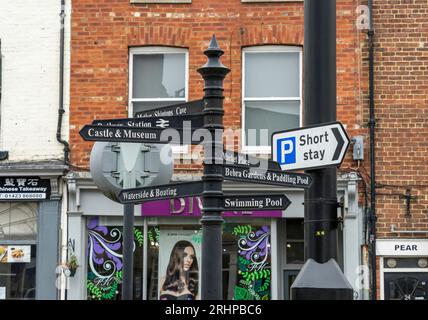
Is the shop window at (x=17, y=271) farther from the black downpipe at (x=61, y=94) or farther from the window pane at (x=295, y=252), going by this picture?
the window pane at (x=295, y=252)

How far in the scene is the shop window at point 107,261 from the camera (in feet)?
46.3

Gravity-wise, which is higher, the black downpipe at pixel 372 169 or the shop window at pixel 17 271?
the black downpipe at pixel 372 169

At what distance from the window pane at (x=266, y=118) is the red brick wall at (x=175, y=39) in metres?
0.27

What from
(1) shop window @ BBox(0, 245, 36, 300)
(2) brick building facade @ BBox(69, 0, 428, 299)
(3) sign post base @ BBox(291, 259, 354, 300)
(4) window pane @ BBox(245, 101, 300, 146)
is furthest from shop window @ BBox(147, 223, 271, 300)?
(3) sign post base @ BBox(291, 259, 354, 300)

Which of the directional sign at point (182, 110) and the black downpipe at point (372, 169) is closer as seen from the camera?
the directional sign at point (182, 110)

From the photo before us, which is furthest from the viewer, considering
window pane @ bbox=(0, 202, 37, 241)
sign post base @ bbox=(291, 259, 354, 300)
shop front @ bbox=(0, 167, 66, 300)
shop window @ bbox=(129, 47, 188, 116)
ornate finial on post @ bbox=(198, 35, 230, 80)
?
shop window @ bbox=(129, 47, 188, 116)

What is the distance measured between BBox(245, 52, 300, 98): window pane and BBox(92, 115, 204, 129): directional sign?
810cm

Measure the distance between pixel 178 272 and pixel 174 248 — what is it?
0.43 m

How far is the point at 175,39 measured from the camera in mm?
14391

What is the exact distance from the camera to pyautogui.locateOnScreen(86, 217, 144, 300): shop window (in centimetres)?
1412

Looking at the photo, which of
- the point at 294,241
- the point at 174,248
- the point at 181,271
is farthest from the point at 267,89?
the point at 181,271

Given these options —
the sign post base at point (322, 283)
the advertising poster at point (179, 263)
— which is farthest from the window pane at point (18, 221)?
the sign post base at point (322, 283)

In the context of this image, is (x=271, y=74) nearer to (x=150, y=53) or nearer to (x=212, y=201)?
(x=150, y=53)

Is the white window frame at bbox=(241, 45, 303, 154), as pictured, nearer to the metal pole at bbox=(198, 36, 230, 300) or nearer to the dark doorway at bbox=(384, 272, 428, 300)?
the dark doorway at bbox=(384, 272, 428, 300)
